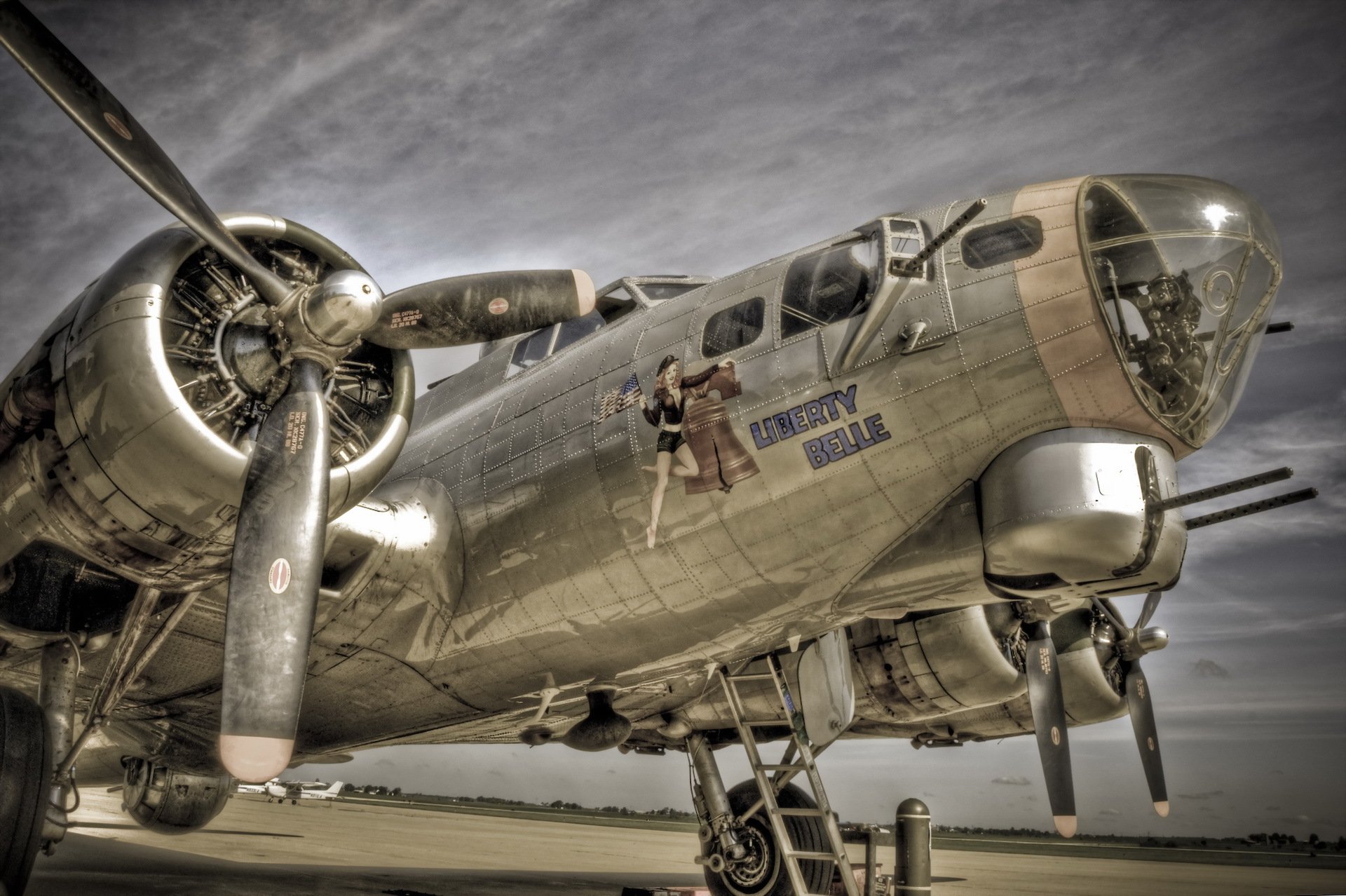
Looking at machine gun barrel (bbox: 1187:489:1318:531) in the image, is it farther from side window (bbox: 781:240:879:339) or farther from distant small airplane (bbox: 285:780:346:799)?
distant small airplane (bbox: 285:780:346:799)

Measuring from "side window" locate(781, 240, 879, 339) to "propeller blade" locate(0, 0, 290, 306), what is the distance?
123 inches

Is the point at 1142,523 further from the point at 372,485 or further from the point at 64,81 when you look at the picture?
the point at 64,81

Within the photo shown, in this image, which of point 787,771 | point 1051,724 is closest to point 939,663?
point 1051,724

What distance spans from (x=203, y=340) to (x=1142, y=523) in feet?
18.2

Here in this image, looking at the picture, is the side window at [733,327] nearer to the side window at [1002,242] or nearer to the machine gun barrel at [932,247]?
the machine gun barrel at [932,247]

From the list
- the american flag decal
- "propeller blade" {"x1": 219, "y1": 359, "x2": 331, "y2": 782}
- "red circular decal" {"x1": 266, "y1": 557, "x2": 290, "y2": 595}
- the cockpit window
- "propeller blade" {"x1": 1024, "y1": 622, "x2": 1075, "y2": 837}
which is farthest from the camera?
"propeller blade" {"x1": 1024, "y1": 622, "x2": 1075, "y2": 837}

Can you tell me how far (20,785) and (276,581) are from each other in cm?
207

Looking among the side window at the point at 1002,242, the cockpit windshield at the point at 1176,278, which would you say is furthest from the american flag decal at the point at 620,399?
the cockpit windshield at the point at 1176,278

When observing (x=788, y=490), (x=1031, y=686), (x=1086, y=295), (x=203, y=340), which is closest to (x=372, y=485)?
(x=203, y=340)

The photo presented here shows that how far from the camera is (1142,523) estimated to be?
5.47 meters

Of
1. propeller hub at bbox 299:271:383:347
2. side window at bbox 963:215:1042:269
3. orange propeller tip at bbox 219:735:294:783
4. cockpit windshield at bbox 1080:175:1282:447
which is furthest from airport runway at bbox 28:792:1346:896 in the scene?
cockpit windshield at bbox 1080:175:1282:447

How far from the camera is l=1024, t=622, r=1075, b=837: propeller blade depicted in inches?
355

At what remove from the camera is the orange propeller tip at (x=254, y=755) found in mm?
5105

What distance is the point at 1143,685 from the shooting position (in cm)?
1108
